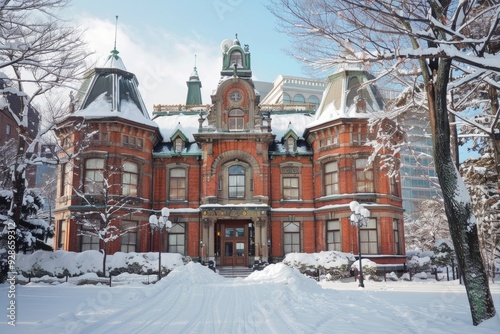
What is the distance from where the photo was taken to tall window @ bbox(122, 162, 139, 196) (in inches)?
1177

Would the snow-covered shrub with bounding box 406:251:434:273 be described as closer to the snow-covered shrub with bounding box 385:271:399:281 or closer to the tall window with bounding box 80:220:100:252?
the snow-covered shrub with bounding box 385:271:399:281

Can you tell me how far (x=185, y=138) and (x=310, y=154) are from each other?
9.63m

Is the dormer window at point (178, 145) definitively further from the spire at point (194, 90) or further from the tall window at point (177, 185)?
the spire at point (194, 90)

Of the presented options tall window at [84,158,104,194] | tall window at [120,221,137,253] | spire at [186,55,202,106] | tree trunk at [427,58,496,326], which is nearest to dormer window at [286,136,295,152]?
tall window at [120,221,137,253]

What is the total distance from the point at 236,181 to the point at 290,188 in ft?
13.6

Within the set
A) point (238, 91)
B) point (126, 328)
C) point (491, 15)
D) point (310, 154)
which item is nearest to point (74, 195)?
point (238, 91)

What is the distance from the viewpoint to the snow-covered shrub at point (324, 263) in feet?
83.1

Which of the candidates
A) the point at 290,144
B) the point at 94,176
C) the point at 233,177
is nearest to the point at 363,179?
the point at 290,144

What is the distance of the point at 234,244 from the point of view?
103 ft

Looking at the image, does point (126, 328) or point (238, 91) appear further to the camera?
point (238, 91)

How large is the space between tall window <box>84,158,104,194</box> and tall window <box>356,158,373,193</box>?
17580mm

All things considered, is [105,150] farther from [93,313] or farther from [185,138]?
[93,313]

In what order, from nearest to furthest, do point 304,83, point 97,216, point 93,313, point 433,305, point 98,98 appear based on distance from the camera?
point 93,313 < point 433,305 < point 97,216 < point 98,98 < point 304,83

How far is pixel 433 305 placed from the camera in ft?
39.8
